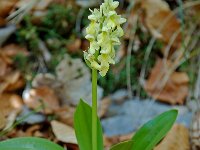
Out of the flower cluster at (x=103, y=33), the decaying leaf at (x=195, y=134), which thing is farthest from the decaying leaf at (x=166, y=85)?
the flower cluster at (x=103, y=33)

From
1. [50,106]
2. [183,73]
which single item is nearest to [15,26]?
[50,106]

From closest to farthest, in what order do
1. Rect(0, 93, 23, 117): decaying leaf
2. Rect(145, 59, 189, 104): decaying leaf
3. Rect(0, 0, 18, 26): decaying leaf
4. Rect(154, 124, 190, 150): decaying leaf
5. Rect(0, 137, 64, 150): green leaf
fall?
Rect(0, 137, 64, 150): green leaf → Rect(154, 124, 190, 150): decaying leaf → Rect(0, 93, 23, 117): decaying leaf → Rect(145, 59, 189, 104): decaying leaf → Rect(0, 0, 18, 26): decaying leaf

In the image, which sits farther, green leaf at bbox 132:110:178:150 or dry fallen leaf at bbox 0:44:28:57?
dry fallen leaf at bbox 0:44:28:57

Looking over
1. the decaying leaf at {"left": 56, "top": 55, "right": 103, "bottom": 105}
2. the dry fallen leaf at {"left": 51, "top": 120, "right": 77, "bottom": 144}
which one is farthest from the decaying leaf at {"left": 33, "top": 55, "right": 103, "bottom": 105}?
the dry fallen leaf at {"left": 51, "top": 120, "right": 77, "bottom": 144}

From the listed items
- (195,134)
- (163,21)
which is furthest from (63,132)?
(163,21)

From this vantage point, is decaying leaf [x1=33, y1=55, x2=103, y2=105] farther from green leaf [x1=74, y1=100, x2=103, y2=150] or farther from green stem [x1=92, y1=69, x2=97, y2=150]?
green stem [x1=92, y1=69, x2=97, y2=150]

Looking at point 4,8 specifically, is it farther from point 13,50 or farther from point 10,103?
point 10,103

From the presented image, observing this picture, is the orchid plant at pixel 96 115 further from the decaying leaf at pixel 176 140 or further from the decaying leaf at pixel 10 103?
the decaying leaf at pixel 10 103
